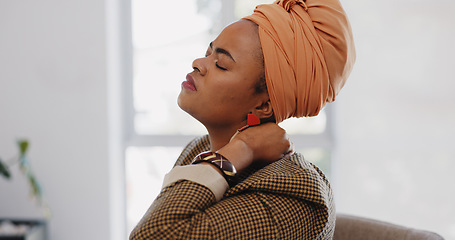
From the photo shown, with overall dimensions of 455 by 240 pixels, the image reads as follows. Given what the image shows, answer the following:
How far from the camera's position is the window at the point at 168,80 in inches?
127

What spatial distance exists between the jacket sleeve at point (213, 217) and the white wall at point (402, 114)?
213 centimetres

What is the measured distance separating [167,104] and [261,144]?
2241 mm

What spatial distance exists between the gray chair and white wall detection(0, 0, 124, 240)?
6.37 feet

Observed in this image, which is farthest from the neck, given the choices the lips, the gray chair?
the gray chair

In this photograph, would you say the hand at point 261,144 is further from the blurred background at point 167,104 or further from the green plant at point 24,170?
the blurred background at point 167,104

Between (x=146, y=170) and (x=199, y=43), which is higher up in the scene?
(x=199, y=43)

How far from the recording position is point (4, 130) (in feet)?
10.2

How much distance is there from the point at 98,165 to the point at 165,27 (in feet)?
3.25

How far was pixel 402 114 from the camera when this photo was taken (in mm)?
2979

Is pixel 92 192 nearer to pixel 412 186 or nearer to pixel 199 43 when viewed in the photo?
pixel 199 43

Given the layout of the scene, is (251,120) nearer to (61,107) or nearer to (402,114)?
(402,114)

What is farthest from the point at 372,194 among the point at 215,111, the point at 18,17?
the point at 18,17

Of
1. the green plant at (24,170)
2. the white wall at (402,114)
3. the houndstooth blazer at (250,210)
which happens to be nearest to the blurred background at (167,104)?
the white wall at (402,114)

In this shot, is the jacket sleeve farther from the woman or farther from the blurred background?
the blurred background
